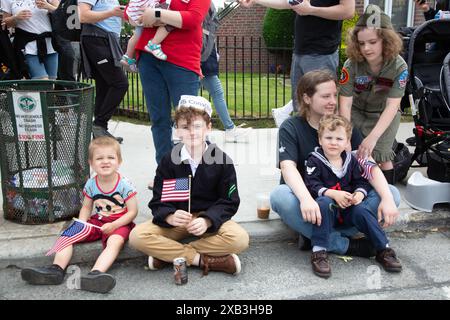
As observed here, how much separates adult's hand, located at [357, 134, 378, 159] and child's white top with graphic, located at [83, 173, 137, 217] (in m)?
1.48

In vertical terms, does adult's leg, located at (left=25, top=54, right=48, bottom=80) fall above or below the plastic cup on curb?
above

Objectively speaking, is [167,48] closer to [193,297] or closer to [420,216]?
[193,297]

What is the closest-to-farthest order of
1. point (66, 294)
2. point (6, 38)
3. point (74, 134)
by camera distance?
point (66, 294) → point (74, 134) → point (6, 38)

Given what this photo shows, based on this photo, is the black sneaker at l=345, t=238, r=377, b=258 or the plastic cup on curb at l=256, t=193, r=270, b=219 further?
the plastic cup on curb at l=256, t=193, r=270, b=219

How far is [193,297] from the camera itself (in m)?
2.88

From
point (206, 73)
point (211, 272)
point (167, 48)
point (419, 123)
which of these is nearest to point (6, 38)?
point (206, 73)

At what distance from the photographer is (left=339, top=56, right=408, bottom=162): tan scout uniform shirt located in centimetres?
384

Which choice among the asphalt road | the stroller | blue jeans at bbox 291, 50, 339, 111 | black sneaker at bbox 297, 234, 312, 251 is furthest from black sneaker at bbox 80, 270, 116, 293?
the stroller

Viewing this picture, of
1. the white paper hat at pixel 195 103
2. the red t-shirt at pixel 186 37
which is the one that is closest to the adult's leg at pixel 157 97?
the red t-shirt at pixel 186 37

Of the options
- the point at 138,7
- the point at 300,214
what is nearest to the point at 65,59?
the point at 138,7

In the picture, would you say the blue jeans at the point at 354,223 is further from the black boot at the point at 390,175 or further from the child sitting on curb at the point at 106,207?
the child sitting on curb at the point at 106,207

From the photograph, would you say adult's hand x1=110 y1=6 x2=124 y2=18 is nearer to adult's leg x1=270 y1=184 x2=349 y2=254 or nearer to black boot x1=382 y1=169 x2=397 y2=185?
adult's leg x1=270 y1=184 x2=349 y2=254

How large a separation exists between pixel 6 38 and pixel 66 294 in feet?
10.7

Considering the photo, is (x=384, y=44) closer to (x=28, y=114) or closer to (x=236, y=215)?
(x=236, y=215)
